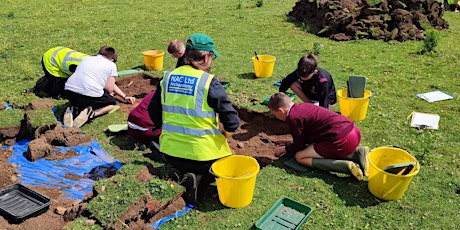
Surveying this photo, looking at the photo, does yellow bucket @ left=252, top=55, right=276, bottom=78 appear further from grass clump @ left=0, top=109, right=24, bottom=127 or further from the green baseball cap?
grass clump @ left=0, top=109, right=24, bottom=127

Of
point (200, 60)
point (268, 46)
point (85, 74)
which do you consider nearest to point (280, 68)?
point (268, 46)

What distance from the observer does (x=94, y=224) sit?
3.90 m

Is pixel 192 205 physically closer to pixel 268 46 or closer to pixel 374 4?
pixel 268 46

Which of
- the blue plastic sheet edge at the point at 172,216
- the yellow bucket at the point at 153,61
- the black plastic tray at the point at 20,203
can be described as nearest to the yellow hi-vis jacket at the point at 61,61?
the yellow bucket at the point at 153,61

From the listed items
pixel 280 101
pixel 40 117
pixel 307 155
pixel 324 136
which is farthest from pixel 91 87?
pixel 324 136

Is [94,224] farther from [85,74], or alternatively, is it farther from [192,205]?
[85,74]

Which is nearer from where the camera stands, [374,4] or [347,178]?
[347,178]

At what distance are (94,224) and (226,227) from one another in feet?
4.26

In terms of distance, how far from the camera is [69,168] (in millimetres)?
5527

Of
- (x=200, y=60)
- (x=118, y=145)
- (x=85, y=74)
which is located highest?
(x=200, y=60)

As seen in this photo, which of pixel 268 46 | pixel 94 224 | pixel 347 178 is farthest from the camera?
pixel 268 46

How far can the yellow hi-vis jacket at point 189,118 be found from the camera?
4.19 meters

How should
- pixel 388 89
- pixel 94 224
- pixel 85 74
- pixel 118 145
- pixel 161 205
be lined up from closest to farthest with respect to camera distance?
1. pixel 94 224
2. pixel 161 205
3. pixel 118 145
4. pixel 85 74
5. pixel 388 89

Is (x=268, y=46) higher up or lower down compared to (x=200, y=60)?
lower down
